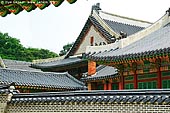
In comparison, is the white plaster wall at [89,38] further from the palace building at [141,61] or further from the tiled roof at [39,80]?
the palace building at [141,61]

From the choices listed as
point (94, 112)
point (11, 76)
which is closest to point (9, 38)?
point (11, 76)

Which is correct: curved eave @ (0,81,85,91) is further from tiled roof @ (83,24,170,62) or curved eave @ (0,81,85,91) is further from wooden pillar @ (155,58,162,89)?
wooden pillar @ (155,58,162,89)

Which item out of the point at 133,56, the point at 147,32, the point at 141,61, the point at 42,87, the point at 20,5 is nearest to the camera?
the point at 20,5

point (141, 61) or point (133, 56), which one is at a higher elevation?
point (133, 56)

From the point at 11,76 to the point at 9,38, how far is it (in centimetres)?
3920

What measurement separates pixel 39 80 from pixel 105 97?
35.0 feet

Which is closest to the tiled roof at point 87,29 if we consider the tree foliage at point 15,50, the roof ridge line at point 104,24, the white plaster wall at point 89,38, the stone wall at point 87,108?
the roof ridge line at point 104,24

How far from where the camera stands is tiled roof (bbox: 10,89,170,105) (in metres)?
9.23

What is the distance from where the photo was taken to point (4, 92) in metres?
12.1

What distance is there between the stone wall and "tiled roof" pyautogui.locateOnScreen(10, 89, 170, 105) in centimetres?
10

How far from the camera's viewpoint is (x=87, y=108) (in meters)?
10.6

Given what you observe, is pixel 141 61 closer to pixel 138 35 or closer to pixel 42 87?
pixel 138 35

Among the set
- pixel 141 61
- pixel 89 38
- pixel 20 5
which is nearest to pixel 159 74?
pixel 141 61

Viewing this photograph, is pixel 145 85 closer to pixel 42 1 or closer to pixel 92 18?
pixel 92 18
